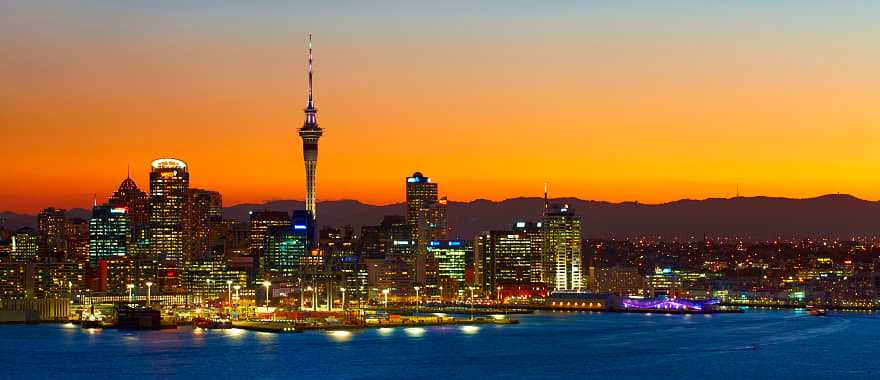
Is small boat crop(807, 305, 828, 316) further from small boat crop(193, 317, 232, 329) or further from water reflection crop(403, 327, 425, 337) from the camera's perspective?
small boat crop(193, 317, 232, 329)

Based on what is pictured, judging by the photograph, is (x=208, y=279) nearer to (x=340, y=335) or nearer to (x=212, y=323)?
(x=212, y=323)

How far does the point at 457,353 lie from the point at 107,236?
Result: 10108 centimetres

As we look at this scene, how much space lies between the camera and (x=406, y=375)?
7525 cm

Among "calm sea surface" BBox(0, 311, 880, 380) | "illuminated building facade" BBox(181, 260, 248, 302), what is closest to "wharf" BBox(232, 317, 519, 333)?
"calm sea surface" BBox(0, 311, 880, 380)

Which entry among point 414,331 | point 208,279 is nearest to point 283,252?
point 208,279

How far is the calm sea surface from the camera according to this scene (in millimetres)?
77062

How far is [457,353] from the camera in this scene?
8862 cm

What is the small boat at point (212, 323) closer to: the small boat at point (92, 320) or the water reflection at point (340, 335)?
the small boat at point (92, 320)

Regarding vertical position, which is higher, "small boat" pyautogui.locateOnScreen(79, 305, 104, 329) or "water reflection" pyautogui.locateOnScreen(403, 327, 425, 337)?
"small boat" pyautogui.locateOnScreen(79, 305, 104, 329)

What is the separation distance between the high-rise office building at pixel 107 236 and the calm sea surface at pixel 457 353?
58732 mm

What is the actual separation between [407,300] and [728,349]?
92137 millimetres

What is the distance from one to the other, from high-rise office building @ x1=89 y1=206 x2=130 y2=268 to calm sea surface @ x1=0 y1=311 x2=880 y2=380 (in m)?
58.7

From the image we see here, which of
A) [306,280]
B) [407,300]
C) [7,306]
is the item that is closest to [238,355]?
[7,306]

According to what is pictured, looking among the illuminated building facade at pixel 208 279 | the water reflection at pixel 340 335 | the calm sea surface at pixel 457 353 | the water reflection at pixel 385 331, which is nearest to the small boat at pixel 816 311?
the calm sea surface at pixel 457 353
